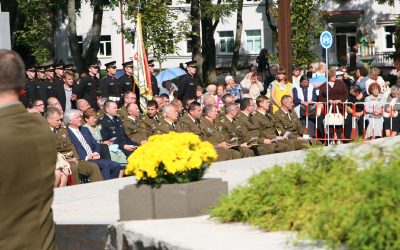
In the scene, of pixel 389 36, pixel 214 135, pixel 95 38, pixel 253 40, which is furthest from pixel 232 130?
pixel 253 40

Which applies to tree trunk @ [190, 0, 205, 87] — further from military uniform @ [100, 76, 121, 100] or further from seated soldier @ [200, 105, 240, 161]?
seated soldier @ [200, 105, 240, 161]

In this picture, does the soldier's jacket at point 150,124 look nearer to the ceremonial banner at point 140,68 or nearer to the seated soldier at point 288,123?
the seated soldier at point 288,123

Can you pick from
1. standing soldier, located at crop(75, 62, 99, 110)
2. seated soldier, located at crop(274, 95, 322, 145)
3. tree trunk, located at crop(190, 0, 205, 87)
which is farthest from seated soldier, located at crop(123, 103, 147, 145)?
tree trunk, located at crop(190, 0, 205, 87)

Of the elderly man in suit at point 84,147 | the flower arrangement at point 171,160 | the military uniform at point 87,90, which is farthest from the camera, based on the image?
the military uniform at point 87,90

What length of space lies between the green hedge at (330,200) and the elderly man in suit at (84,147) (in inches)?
285

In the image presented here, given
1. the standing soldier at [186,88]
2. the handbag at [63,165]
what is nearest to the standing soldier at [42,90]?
the standing soldier at [186,88]

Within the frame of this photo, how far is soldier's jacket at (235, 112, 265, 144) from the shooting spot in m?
18.2

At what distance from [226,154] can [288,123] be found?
2480 mm

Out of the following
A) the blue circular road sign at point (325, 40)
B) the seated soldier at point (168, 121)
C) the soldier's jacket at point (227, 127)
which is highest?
the blue circular road sign at point (325, 40)

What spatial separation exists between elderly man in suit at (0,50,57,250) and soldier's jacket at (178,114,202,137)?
40.1 feet

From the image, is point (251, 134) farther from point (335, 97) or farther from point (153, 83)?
point (153, 83)

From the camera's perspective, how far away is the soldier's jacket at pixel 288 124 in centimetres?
1909

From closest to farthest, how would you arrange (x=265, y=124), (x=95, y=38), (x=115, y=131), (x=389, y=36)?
1. (x=115, y=131)
2. (x=265, y=124)
3. (x=95, y=38)
4. (x=389, y=36)

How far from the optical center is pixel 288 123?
19.2 m
